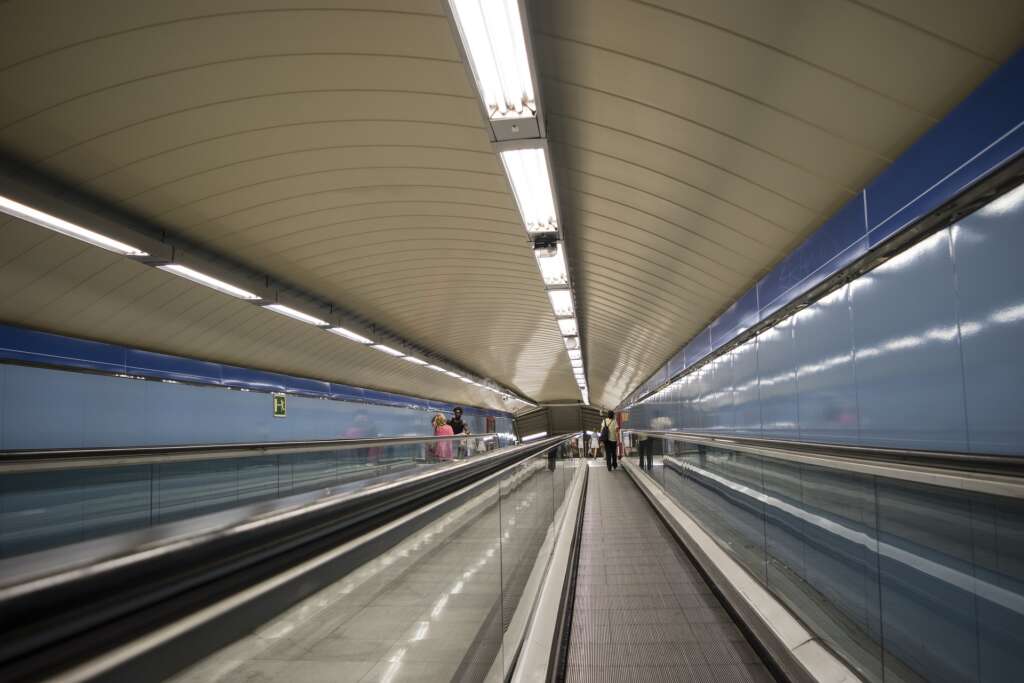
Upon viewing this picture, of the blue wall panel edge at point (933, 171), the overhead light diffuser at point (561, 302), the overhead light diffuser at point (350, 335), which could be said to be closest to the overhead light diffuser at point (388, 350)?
the overhead light diffuser at point (350, 335)

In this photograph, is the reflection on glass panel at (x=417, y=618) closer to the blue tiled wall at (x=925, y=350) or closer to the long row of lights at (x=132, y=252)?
the blue tiled wall at (x=925, y=350)

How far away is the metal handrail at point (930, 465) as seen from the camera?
73.3 inches

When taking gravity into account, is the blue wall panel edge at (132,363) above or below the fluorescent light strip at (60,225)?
below

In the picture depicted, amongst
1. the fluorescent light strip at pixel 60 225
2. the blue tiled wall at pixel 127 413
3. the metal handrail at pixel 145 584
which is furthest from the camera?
the blue tiled wall at pixel 127 413

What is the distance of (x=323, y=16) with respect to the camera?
3809 millimetres

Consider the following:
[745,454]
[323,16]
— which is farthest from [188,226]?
[745,454]

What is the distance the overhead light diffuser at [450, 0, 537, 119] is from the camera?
10.2 ft

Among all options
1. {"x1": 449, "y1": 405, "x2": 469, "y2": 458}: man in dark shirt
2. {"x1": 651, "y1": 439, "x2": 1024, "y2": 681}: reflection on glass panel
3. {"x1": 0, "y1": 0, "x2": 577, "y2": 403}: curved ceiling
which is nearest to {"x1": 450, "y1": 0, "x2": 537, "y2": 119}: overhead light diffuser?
{"x1": 0, "y1": 0, "x2": 577, "y2": 403}: curved ceiling

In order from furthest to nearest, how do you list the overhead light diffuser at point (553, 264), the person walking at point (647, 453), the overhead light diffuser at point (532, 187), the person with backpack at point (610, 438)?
1. the person with backpack at point (610, 438)
2. the person walking at point (647, 453)
3. the overhead light diffuser at point (553, 264)
4. the overhead light diffuser at point (532, 187)

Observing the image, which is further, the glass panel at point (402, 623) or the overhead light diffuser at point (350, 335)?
the overhead light diffuser at point (350, 335)

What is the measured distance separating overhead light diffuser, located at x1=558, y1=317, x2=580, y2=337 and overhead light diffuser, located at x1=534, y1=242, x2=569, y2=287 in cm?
340

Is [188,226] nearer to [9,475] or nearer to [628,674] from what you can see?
[9,475]

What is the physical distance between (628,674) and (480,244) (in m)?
6.39

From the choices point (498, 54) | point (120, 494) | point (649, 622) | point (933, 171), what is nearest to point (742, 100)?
point (933, 171)
